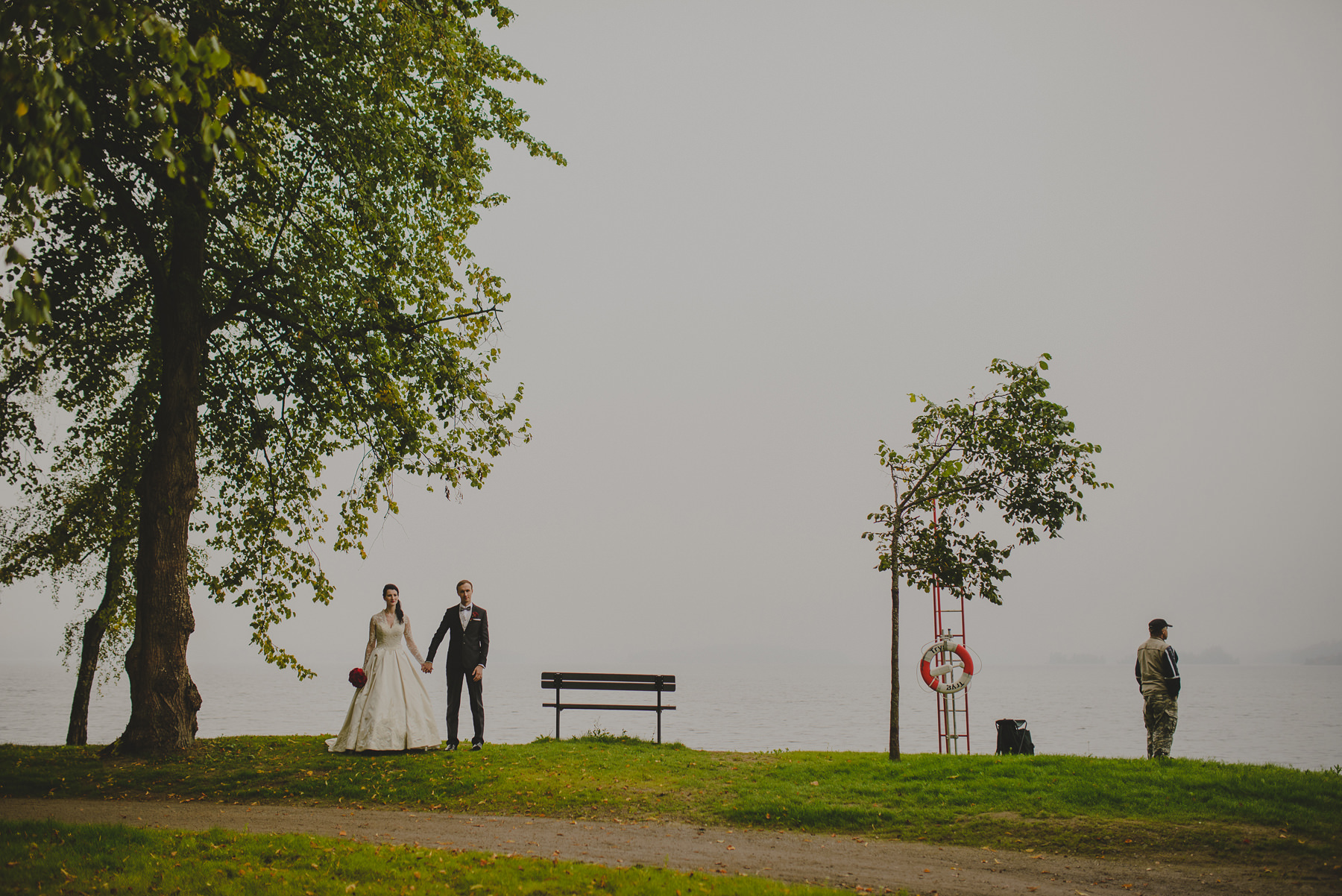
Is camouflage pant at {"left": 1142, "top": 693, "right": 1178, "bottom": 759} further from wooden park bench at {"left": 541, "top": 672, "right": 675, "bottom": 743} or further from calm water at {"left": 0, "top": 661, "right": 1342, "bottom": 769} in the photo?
calm water at {"left": 0, "top": 661, "right": 1342, "bottom": 769}

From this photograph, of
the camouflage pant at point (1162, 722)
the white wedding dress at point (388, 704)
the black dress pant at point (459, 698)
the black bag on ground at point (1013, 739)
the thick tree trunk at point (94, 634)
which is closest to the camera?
the white wedding dress at point (388, 704)

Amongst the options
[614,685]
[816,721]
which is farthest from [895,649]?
[816,721]

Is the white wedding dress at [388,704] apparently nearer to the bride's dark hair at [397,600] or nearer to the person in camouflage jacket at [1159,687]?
the bride's dark hair at [397,600]

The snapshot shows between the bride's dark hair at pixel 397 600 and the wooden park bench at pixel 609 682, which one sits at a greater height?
the bride's dark hair at pixel 397 600

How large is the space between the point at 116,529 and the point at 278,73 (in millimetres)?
8174

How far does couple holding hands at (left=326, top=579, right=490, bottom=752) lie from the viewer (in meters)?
11.4

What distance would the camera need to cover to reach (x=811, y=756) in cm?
1220

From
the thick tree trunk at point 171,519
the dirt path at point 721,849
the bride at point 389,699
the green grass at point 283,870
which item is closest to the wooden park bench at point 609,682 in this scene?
the bride at point 389,699

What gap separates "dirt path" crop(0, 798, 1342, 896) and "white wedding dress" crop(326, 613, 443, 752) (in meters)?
2.53

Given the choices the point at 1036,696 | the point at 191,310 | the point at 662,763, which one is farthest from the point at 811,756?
the point at 1036,696

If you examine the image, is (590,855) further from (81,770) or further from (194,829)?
(81,770)

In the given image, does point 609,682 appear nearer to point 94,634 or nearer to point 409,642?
point 409,642

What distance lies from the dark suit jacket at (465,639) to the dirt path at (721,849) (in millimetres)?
3410

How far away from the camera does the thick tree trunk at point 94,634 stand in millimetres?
15289
